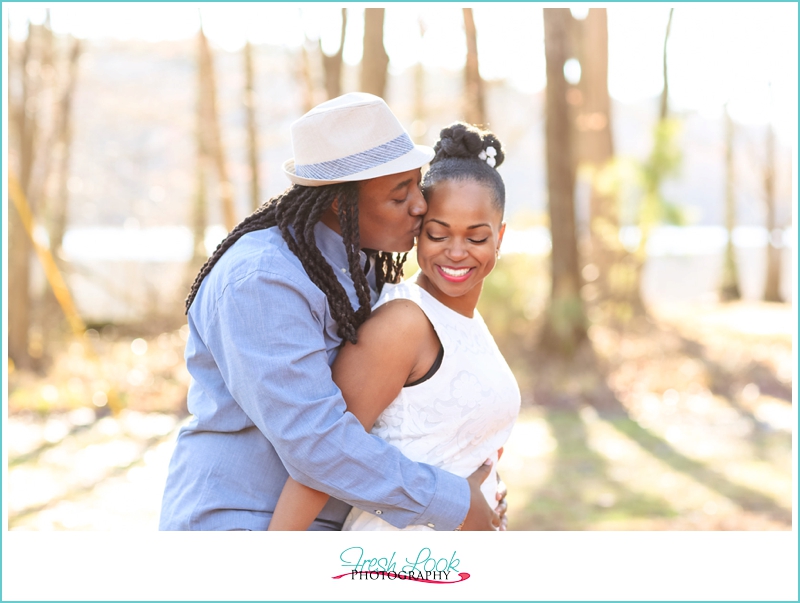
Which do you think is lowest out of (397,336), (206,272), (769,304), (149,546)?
(769,304)

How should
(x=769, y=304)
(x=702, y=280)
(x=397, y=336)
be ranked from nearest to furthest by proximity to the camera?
(x=397, y=336) < (x=769, y=304) < (x=702, y=280)

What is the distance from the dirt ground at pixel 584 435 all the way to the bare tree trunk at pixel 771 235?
7.05 meters

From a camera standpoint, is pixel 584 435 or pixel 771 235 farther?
pixel 771 235

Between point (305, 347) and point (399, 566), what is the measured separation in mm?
710

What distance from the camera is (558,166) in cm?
932

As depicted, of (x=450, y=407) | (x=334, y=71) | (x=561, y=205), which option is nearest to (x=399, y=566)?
(x=450, y=407)

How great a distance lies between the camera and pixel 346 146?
77.0 inches

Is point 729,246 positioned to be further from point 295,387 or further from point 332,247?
point 295,387

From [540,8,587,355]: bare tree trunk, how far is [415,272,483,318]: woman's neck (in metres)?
7.22

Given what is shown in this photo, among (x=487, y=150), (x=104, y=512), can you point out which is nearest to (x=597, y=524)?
(x=104, y=512)

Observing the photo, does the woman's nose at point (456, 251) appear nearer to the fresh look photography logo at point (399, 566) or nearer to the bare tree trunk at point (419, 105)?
the fresh look photography logo at point (399, 566)

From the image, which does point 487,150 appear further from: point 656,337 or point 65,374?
point 656,337

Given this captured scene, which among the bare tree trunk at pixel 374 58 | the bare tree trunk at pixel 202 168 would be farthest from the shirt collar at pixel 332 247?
the bare tree trunk at pixel 202 168

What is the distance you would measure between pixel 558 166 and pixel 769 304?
943 centimetres
